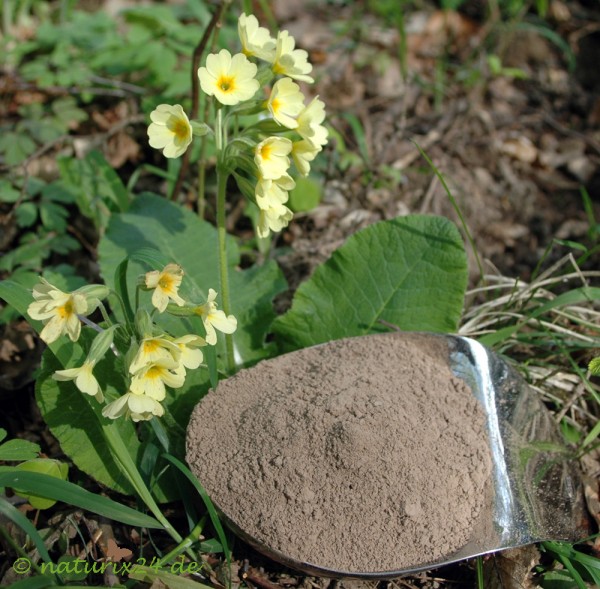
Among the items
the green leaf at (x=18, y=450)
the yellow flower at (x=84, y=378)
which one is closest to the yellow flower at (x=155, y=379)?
the yellow flower at (x=84, y=378)

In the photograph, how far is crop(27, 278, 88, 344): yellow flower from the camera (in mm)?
1747

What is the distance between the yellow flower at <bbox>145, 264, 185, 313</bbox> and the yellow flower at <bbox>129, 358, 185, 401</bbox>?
0.48 feet

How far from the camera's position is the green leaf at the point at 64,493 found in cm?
179

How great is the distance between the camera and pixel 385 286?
8.24 feet

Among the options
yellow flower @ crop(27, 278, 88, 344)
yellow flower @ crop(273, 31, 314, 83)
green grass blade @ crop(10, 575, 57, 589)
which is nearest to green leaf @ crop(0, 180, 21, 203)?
yellow flower @ crop(27, 278, 88, 344)

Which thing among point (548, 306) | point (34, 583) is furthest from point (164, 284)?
point (548, 306)

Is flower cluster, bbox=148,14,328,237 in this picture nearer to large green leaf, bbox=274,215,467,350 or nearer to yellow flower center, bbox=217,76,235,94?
yellow flower center, bbox=217,76,235,94

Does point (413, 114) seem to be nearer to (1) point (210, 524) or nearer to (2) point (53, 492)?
(1) point (210, 524)

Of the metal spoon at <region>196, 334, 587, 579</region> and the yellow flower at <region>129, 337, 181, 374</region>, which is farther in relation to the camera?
the metal spoon at <region>196, 334, 587, 579</region>

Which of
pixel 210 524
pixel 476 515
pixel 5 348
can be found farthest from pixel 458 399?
pixel 5 348

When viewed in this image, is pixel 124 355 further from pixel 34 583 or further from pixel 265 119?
pixel 265 119

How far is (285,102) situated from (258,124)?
111mm

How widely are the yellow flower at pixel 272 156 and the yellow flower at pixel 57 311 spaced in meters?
0.61

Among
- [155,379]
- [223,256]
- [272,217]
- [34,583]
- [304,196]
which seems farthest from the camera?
[304,196]
